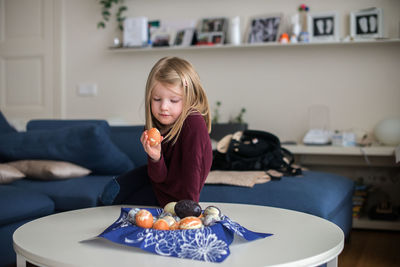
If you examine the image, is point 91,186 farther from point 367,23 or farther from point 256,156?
point 367,23

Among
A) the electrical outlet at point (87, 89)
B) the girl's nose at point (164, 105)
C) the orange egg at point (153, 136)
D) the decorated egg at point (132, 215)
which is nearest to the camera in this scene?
the decorated egg at point (132, 215)

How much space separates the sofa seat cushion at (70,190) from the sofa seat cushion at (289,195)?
Answer: 59 centimetres

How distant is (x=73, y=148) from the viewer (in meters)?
2.68

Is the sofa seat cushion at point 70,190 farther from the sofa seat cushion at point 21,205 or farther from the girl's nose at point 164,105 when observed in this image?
the girl's nose at point 164,105

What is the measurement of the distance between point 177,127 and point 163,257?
583 mm

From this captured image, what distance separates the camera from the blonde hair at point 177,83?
56.7 inches

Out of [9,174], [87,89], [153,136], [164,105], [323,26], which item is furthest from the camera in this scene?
[87,89]

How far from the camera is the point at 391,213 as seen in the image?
326 cm

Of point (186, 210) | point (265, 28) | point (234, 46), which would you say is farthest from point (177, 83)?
point (265, 28)

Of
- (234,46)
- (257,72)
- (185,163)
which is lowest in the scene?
(185,163)

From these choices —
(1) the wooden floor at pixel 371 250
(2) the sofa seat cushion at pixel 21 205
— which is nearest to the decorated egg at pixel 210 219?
(2) the sofa seat cushion at pixel 21 205

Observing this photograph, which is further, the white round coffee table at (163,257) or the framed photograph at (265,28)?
the framed photograph at (265,28)

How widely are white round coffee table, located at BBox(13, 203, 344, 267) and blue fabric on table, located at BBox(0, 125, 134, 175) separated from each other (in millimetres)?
1333

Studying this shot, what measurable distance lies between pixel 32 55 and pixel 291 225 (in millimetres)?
3932
